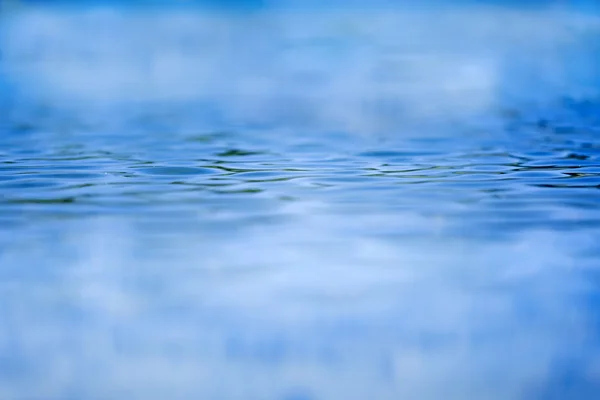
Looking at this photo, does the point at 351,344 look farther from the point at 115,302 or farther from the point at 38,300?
the point at 38,300

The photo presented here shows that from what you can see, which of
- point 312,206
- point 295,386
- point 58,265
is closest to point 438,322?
point 295,386

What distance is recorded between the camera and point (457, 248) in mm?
3398

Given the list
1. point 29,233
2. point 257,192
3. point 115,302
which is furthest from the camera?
point 257,192

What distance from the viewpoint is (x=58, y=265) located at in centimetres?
316

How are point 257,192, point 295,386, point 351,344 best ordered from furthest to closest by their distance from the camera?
point 257,192 → point 351,344 → point 295,386

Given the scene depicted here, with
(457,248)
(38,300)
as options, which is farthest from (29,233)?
(457,248)

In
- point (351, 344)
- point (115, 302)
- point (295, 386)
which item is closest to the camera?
point (295, 386)

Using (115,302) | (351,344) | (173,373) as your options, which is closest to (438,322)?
(351,344)

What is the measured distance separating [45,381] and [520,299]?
1.37 m

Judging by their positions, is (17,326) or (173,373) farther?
(17,326)

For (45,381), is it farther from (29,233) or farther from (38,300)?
(29,233)

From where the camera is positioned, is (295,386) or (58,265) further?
(58,265)

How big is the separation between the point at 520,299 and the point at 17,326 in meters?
1.42

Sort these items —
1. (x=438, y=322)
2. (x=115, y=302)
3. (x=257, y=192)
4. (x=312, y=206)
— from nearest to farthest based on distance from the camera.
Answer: (x=438, y=322), (x=115, y=302), (x=312, y=206), (x=257, y=192)
